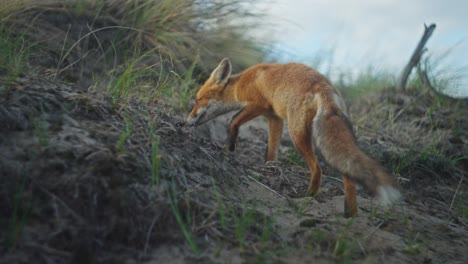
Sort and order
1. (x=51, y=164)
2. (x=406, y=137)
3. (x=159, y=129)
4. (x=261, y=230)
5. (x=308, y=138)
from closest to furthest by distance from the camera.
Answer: (x=51, y=164), (x=261, y=230), (x=159, y=129), (x=308, y=138), (x=406, y=137)

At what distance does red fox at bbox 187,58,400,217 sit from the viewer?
2.84m

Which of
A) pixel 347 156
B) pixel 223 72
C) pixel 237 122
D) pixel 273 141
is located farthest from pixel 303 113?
pixel 223 72

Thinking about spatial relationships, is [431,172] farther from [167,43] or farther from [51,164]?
[51,164]

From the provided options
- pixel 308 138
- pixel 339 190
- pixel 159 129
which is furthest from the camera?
pixel 339 190

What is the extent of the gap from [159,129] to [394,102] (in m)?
5.16

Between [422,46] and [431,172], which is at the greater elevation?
[422,46]

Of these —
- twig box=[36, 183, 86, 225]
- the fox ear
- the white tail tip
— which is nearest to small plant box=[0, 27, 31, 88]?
twig box=[36, 183, 86, 225]

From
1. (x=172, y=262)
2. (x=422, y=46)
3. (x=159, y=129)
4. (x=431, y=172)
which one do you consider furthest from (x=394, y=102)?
(x=172, y=262)

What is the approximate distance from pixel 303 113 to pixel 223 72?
1.87 metres

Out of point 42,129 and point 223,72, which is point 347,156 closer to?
point 42,129

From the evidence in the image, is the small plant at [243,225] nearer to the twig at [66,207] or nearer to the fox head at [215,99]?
the twig at [66,207]

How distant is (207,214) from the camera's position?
2.69 meters

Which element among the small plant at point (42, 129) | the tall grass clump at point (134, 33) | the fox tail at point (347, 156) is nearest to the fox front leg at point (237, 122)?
the tall grass clump at point (134, 33)

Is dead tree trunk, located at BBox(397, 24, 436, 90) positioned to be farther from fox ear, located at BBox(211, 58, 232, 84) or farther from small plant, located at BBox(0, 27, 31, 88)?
small plant, located at BBox(0, 27, 31, 88)
